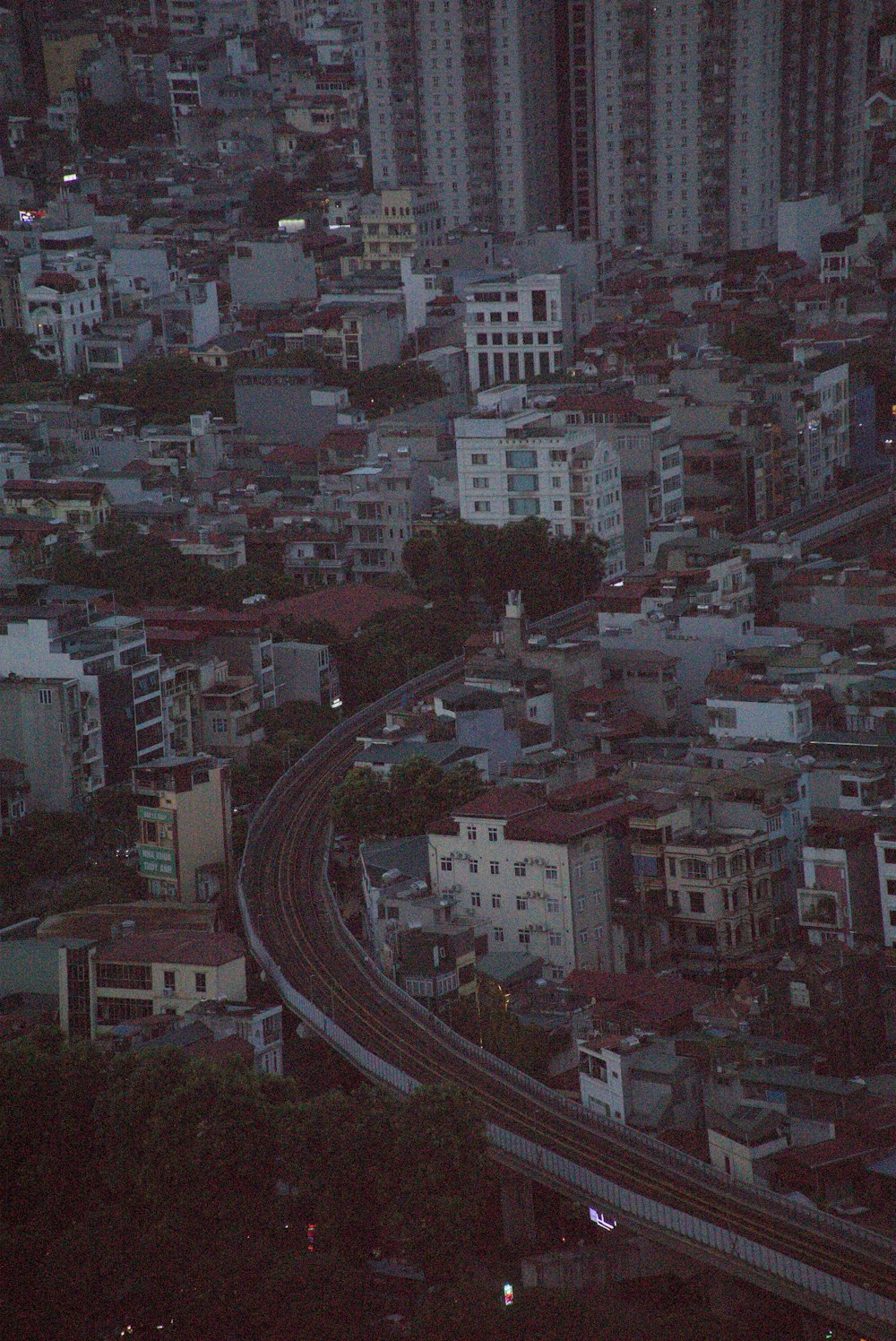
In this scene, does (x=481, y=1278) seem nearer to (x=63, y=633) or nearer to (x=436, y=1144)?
(x=436, y=1144)

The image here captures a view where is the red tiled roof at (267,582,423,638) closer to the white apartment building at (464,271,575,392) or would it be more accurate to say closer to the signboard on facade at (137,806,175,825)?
the signboard on facade at (137,806,175,825)

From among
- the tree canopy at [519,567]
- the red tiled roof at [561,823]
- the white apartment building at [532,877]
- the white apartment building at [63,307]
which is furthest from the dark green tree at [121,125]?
the white apartment building at [532,877]

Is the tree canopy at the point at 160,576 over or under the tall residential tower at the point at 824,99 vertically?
under

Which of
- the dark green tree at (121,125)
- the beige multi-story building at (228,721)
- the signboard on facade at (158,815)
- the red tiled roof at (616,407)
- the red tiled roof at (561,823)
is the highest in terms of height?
the dark green tree at (121,125)

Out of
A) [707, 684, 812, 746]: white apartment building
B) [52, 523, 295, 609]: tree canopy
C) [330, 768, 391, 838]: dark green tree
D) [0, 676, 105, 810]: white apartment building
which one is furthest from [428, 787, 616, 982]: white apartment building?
[52, 523, 295, 609]: tree canopy

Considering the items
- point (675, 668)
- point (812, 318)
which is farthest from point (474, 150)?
point (675, 668)

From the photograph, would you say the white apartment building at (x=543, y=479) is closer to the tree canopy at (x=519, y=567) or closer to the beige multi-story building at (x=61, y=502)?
the tree canopy at (x=519, y=567)
